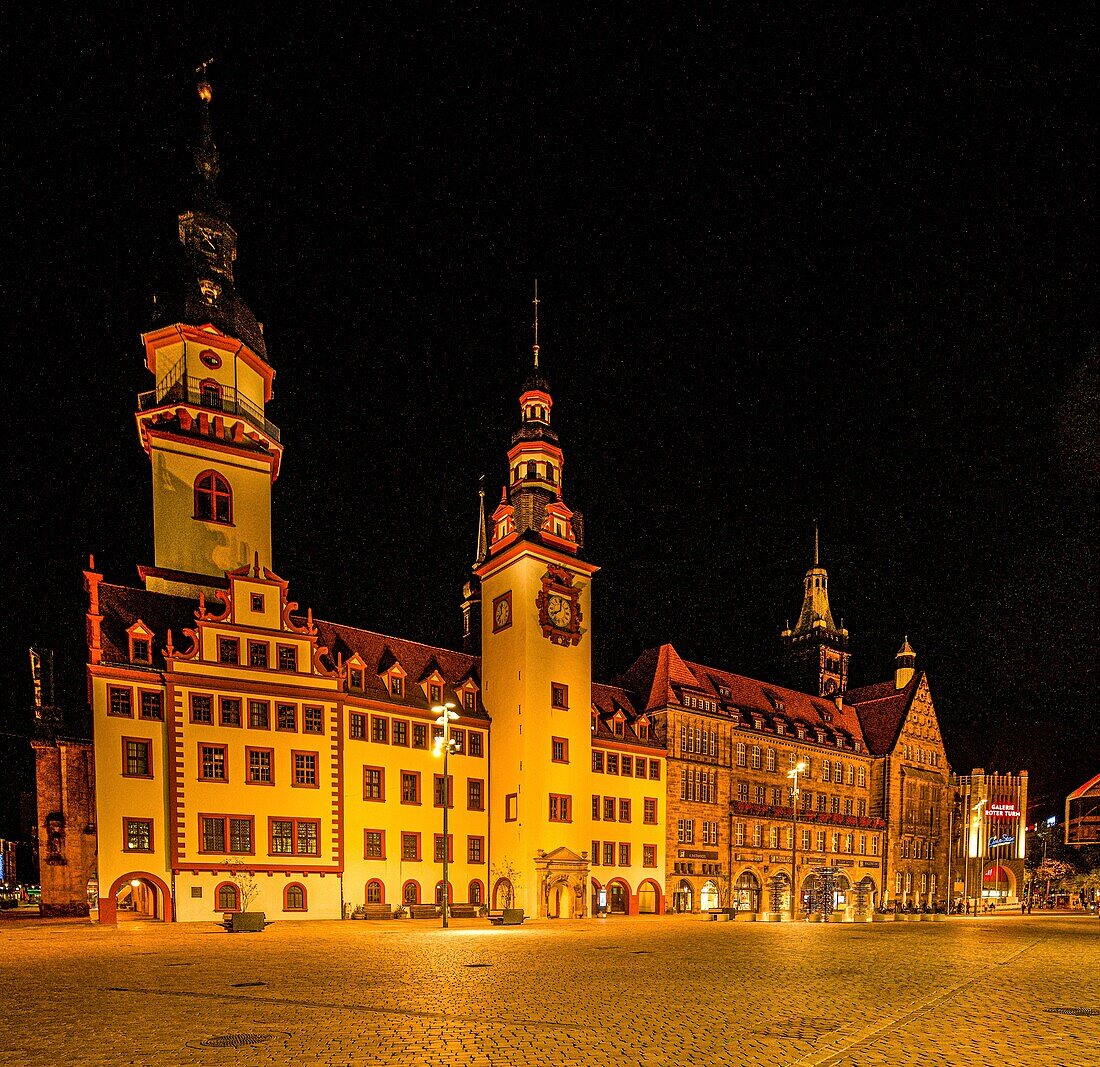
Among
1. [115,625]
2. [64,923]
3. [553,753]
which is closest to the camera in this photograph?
[64,923]

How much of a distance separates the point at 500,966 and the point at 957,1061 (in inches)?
412

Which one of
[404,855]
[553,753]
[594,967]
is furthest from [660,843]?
[594,967]

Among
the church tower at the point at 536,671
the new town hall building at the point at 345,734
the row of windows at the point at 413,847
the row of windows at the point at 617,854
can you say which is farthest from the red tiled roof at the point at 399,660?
the row of windows at the point at 617,854

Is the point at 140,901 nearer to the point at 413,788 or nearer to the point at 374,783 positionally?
the point at 374,783

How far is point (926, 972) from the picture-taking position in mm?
17328

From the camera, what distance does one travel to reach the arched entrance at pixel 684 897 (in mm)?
55438

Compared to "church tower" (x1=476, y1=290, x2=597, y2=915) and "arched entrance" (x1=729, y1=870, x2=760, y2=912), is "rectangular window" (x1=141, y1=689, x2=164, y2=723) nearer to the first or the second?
"church tower" (x1=476, y1=290, x2=597, y2=915)

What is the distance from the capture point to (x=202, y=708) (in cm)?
3847

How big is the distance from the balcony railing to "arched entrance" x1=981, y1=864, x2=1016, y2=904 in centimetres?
9044

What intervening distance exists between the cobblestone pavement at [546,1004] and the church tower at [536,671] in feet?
74.4

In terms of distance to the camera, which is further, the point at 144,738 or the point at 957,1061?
the point at 144,738

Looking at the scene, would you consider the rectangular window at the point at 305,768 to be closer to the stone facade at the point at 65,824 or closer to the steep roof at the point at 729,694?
the stone facade at the point at 65,824

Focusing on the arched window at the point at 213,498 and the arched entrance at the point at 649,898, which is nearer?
the arched window at the point at 213,498

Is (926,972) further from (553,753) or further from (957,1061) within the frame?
(553,753)
